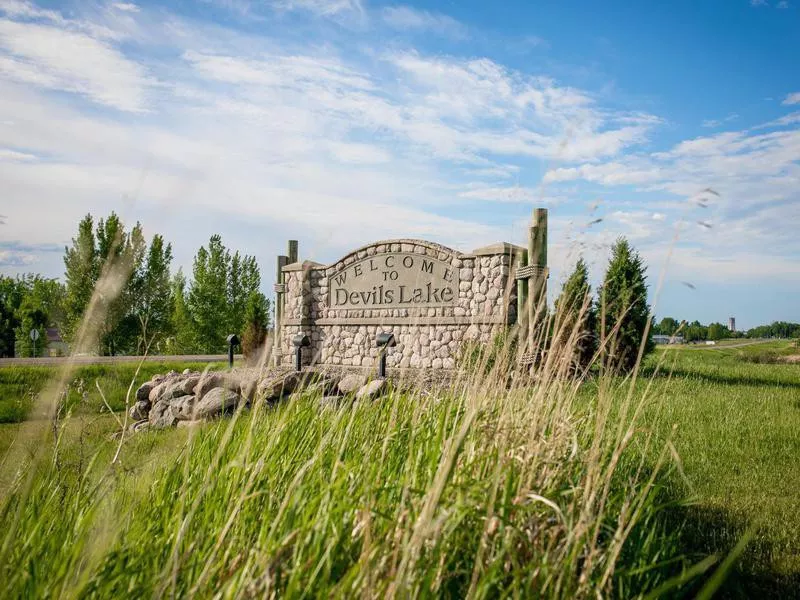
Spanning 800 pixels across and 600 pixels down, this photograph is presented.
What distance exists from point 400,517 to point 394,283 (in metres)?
10.3

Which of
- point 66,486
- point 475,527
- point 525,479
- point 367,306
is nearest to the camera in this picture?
point 475,527

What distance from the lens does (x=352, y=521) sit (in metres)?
2.02

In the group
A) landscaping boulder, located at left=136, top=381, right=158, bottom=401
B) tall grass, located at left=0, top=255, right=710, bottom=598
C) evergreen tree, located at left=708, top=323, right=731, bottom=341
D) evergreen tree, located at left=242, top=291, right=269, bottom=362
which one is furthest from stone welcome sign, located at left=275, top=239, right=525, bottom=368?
evergreen tree, located at left=708, top=323, right=731, bottom=341

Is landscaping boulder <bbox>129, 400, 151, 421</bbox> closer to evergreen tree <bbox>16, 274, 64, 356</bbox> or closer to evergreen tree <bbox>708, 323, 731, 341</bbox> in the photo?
evergreen tree <bbox>16, 274, 64, 356</bbox>

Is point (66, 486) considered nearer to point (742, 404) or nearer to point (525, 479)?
Result: point (525, 479)

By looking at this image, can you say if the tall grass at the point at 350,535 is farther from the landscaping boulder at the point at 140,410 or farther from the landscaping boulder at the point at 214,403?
the landscaping boulder at the point at 140,410

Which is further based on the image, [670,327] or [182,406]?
[182,406]

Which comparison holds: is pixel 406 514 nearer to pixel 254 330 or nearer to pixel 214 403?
pixel 214 403

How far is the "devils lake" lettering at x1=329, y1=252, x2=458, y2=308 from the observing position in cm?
1134

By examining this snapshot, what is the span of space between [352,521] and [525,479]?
2.49 ft

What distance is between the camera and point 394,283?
12.1 meters

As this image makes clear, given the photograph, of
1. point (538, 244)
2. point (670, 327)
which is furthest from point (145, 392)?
point (670, 327)

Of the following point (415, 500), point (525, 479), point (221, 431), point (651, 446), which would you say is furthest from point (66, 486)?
→ point (651, 446)

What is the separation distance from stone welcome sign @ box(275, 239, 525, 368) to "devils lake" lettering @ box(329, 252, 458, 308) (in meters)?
0.02
